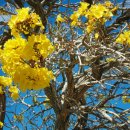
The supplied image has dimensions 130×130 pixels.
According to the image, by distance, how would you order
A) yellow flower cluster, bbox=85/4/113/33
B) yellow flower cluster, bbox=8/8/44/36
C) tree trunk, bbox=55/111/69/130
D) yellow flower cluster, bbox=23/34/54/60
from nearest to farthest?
yellow flower cluster, bbox=23/34/54/60
yellow flower cluster, bbox=8/8/44/36
yellow flower cluster, bbox=85/4/113/33
tree trunk, bbox=55/111/69/130

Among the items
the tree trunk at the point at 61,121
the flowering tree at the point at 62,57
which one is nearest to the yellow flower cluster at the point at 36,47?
the flowering tree at the point at 62,57

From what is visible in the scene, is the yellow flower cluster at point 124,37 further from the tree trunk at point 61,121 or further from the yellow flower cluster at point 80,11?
the tree trunk at point 61,121

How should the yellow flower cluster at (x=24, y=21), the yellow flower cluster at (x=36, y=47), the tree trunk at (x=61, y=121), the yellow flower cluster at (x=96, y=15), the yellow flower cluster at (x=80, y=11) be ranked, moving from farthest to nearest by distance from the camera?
1. the tree trunk at (x=61, y=121)
2. the yellow flower cluster at (x=80, y=11)
3. the yellow flower cluster at (x=96, y=15)
4. the yellow flower cluster at (x=24, y=21)
5. the yellow flower cluster at (x=36, y=47)

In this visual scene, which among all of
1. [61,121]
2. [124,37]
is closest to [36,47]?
[124,37]

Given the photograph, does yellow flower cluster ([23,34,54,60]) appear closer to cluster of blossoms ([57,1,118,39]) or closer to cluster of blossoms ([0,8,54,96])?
cluster of blossoms ([0,8,54,96])

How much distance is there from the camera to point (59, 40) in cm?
466

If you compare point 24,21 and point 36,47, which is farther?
point 24,21

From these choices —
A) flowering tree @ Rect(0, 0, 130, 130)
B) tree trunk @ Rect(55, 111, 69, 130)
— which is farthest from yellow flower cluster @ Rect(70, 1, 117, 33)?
tree trunk @ Rect(55, 111, 69, 130)

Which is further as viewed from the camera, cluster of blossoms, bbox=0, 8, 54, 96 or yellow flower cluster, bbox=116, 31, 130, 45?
yellow flower cluster, bbox=116, 31, 130, 45

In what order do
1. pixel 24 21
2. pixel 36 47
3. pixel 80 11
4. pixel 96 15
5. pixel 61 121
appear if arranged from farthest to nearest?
pixel 61 121
pixel 80 11
pixel 96 15
pixel 24 21
pixel 36 47

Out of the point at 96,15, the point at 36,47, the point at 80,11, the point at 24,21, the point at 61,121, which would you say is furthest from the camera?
the point at 61,121

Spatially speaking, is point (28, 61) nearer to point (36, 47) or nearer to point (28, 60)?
point (28, 60)

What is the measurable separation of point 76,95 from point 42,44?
3486 millimetres

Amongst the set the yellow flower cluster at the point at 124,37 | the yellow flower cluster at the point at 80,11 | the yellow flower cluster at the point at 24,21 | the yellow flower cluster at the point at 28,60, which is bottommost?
the yellow flower cluster at the point at 28,60
